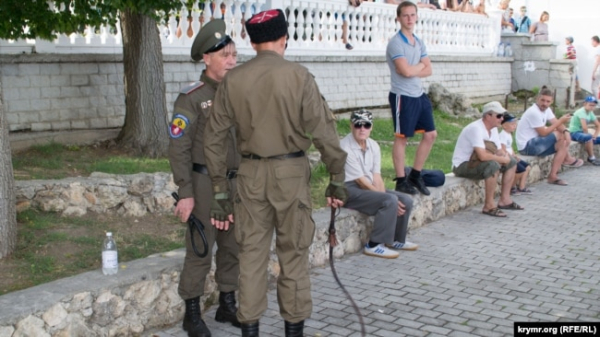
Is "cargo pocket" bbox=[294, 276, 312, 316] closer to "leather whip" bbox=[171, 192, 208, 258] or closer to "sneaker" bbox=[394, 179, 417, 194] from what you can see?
"leather whip" bbox=[171, 192, 208, 258]

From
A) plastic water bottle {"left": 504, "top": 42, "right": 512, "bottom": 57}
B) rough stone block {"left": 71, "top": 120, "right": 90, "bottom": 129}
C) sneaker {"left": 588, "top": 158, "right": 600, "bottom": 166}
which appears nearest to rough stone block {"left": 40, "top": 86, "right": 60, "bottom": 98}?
rough stone block {"left": 71, "top": 120, "right": 90, "bottom": 129}

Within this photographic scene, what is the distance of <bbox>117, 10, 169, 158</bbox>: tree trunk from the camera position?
930 cm

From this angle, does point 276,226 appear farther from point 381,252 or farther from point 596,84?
point 596,84

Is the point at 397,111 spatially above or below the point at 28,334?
above

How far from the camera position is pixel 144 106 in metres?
9.36

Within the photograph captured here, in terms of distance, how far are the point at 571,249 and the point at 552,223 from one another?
1140 mm

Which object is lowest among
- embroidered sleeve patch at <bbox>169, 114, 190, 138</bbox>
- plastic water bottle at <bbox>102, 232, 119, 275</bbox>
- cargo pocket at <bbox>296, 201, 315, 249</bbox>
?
plastic water bottle at <bbox>102, 232, 119, 275</bbox>

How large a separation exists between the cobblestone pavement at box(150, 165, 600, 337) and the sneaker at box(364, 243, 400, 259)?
0.07 metres

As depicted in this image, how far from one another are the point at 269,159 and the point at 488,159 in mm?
4977

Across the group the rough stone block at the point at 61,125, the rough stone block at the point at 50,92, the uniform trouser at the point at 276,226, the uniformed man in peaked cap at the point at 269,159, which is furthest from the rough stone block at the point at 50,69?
the uniform trouser at the point at 276,226

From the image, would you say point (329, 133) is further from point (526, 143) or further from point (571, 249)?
point (526, 143)

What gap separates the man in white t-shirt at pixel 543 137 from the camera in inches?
430

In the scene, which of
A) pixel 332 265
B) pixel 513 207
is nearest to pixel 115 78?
pixel 513 207

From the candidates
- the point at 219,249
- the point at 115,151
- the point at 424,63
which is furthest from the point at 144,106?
the point at 219,249
